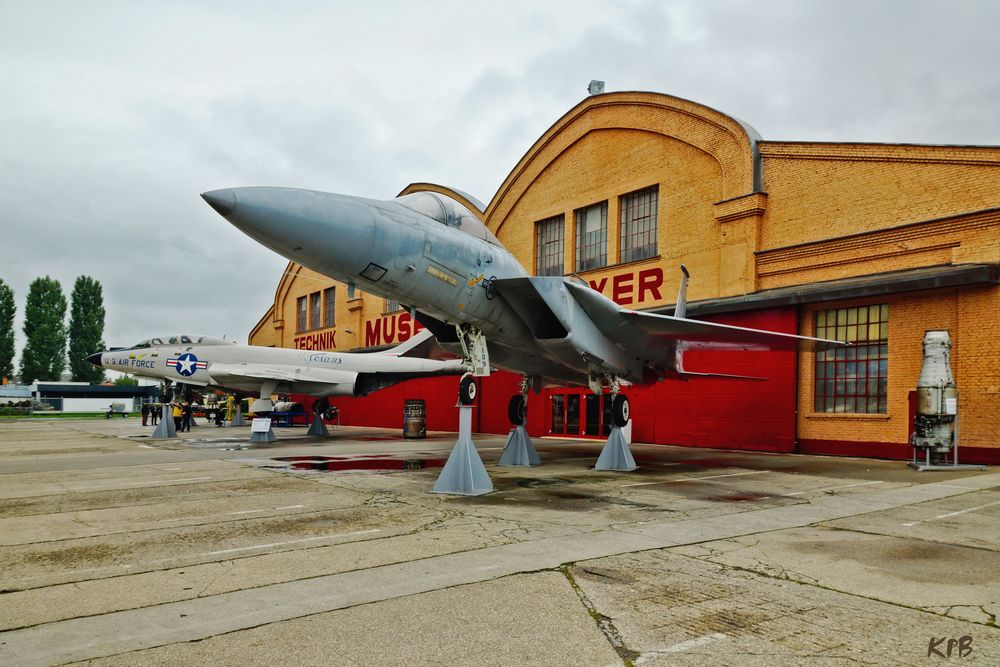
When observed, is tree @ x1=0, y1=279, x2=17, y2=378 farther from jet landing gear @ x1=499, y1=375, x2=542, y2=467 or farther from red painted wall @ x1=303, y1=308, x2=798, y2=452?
jet landing gear @ x1=499, y1=375, x2=542, y2=467

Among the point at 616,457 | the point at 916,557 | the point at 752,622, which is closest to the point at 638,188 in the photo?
the point at 616,457

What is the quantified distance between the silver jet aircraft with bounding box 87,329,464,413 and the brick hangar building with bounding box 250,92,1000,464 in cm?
401

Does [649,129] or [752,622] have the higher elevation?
[649,129]

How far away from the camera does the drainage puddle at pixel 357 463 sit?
1216 cm

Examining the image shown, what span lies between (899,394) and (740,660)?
13.6 metres

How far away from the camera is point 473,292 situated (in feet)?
32.3

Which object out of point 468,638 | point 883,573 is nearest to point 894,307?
point 883,573

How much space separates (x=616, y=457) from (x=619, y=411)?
0.93 m

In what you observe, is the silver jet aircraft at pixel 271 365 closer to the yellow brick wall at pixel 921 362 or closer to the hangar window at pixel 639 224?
the hangar window at pixel 639 224

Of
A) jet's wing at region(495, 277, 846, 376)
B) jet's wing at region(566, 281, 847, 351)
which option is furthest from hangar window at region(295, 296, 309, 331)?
jet's wing at region(566, 281, 847, 351)

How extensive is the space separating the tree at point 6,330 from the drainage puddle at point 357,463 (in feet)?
233

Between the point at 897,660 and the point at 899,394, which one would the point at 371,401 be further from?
the point at 897,660

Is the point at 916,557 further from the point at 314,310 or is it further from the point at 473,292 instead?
the point at 314,310

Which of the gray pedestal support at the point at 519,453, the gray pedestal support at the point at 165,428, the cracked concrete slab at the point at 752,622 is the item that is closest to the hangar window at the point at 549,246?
the gray pedestal support at the point at 519,453
